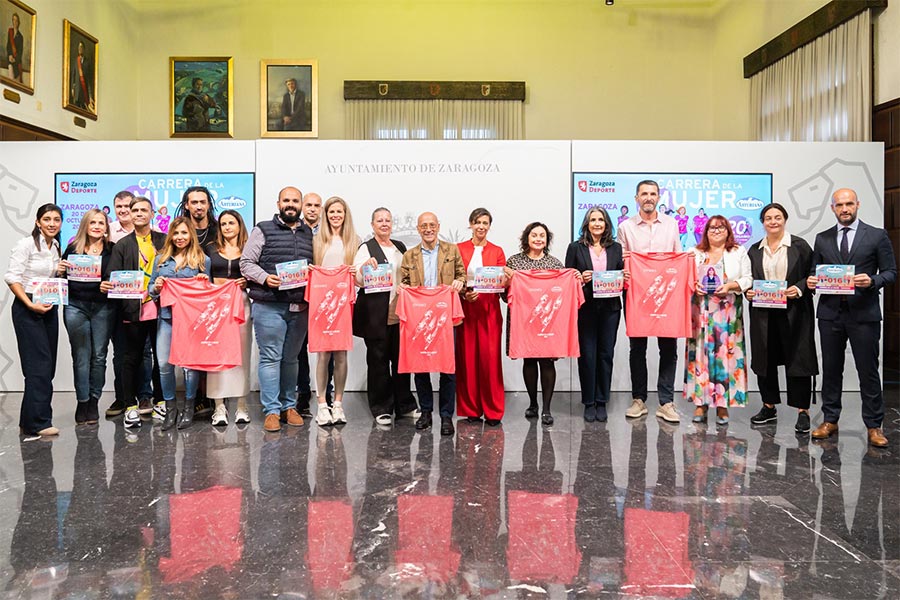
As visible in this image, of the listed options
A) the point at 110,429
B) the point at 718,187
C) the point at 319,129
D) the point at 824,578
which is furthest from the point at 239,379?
the point at 319,129

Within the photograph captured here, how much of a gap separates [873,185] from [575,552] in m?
5.64

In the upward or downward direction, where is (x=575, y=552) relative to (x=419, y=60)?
downward

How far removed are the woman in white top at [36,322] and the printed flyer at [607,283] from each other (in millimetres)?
3847

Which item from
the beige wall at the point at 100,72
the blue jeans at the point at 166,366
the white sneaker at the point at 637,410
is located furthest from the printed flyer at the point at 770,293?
the beige wall at the point at 100,72

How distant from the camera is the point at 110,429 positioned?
4.97m

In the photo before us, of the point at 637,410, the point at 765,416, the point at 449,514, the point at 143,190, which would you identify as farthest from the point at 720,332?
the point at 143,190

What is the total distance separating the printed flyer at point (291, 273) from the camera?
15.7ft

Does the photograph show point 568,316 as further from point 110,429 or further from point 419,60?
point 419,60

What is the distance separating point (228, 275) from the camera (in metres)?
5.06

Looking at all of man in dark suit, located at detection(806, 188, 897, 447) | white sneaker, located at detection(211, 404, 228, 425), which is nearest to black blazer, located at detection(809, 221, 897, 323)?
man in dark suit, located at detection(806, 188, 897, 447)

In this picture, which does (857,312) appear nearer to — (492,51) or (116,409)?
(116,409)

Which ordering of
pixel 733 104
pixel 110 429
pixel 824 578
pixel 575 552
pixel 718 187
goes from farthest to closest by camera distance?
1. pixel 733 104
2. pixel 718 187
3. pixel 110 429
4. pixel 575 552
5. pixel 824 578

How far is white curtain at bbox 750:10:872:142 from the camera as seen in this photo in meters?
7.20

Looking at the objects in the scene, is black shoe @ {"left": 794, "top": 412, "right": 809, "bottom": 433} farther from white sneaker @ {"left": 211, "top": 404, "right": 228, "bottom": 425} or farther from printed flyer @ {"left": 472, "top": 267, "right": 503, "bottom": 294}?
white sneaker @ {"left": 211, "top": 404, "right": 228, "bottom": 425}
